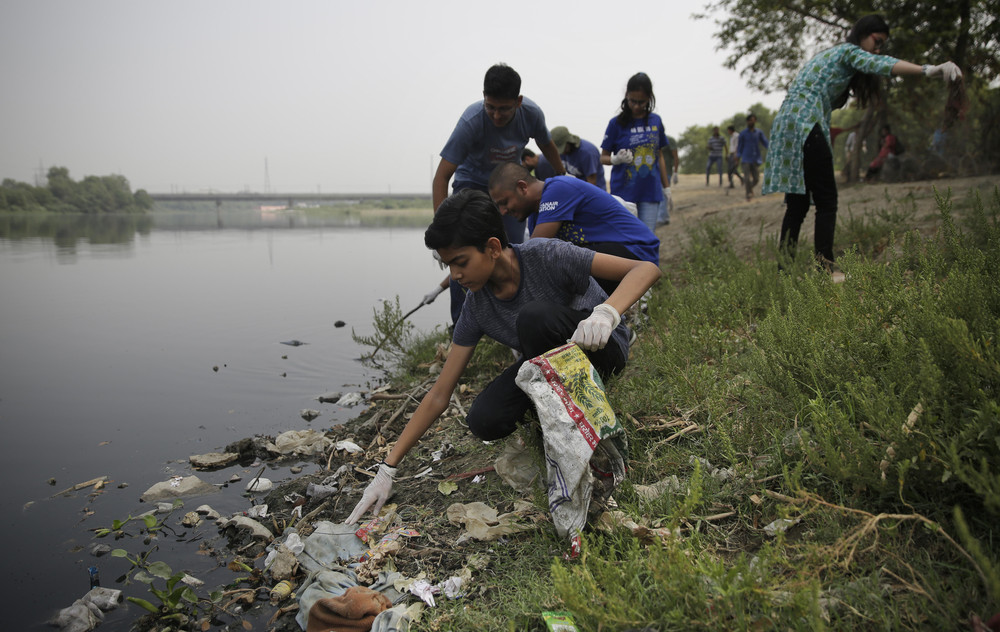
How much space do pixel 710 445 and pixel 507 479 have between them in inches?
32.0

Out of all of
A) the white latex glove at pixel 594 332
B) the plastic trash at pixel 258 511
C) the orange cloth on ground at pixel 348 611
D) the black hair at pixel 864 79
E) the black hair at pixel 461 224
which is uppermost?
the black hair at pixel 864 79

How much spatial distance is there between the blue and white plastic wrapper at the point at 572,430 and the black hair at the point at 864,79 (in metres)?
2.99

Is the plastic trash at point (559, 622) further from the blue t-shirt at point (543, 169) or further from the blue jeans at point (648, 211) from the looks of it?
the blue t-shirt at point (543, 169)

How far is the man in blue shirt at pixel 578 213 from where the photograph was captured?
3539 millimetres

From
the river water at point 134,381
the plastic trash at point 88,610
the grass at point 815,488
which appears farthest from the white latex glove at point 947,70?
the plastic trash at point 88,610

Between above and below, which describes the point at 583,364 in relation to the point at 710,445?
above

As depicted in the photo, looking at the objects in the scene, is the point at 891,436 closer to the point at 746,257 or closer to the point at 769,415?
the point at 769,415

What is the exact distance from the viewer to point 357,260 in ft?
48.5

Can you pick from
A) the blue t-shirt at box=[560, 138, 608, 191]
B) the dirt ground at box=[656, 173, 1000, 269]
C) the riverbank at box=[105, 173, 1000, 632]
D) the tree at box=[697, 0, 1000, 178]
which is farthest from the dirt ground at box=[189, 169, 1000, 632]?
the tree at box=[697, 0, 1000, 178]

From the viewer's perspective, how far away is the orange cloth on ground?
1.95m

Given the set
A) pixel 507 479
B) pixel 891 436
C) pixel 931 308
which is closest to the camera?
pixel 891 436

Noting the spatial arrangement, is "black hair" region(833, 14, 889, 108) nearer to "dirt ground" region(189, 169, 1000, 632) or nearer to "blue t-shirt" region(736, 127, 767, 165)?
"dirt ground" region(189, 169, 1000, 632)

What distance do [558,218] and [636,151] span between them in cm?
216

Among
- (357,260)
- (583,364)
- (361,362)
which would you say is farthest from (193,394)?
(357,260)
